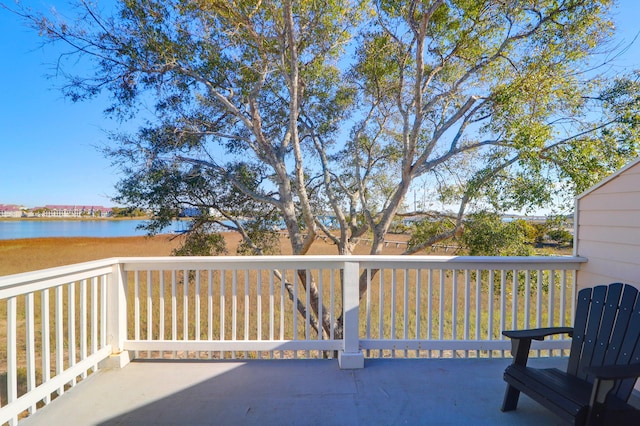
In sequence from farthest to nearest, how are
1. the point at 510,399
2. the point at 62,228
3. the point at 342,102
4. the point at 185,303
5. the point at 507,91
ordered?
the point at 62,228
the point at 342,102
the point at 507,91
the point at 185,303
the point at 510,399

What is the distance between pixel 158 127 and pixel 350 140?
386cm

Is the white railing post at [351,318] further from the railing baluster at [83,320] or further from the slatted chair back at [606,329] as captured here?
the railing baluster at [83,320]

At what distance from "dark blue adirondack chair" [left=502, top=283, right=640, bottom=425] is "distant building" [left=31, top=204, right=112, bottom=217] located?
7.05 metres

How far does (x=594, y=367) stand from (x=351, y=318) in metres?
1.62

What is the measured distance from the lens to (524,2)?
17.2ft

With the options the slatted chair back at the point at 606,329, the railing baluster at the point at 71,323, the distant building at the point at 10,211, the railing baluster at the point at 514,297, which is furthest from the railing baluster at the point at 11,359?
the distant building at the point at 10,211

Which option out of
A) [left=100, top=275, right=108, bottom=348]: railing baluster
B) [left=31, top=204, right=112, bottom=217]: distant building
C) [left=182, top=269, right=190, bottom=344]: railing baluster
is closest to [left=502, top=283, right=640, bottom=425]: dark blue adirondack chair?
[left=182, top=269, right=190, bottom=344]: railing baluster

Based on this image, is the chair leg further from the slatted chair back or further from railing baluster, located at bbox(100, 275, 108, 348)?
railing baluster, located at bbox(100, 275, 108, 348)

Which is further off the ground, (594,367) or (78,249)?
(594,367)

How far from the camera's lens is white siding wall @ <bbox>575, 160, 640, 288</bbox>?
2451 mm

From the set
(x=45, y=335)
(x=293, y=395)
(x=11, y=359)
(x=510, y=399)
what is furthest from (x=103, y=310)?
(x=510, y=399)

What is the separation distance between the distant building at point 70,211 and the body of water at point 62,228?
0.51ft

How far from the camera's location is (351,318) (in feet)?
9.26

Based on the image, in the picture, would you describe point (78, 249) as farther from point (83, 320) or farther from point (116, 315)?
point (83, 320)
